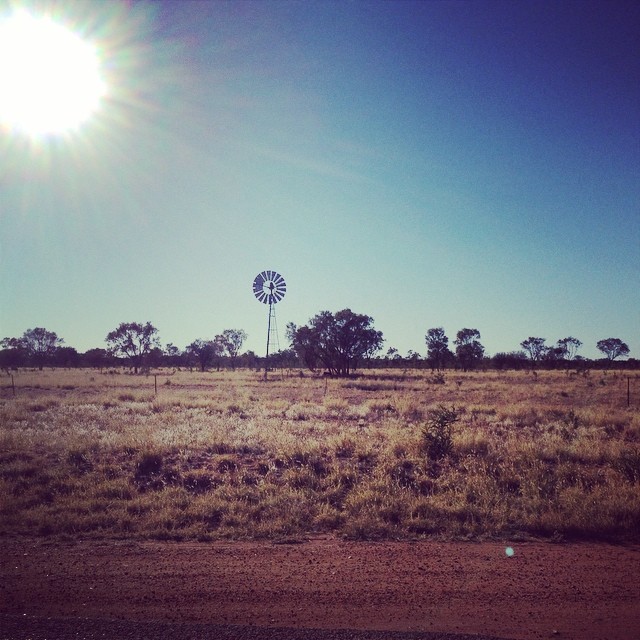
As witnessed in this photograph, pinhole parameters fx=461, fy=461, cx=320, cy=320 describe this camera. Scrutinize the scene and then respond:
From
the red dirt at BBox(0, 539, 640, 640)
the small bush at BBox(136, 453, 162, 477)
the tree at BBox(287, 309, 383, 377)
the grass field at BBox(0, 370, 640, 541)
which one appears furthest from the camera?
the tree at BBox(287, 309, 383, 377)

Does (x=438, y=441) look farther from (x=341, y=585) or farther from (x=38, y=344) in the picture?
(x=38, y=344)

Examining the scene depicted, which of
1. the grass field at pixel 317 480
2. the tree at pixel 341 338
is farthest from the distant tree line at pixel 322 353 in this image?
the grass field at pixel 317 480

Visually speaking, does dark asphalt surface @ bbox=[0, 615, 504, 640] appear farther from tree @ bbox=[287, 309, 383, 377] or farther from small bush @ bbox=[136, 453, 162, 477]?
tree @ bbox=[287, 309, 383, 377]

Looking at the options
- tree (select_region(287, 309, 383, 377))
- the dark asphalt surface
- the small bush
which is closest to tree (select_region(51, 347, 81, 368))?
tree (select_region(287, 309, 383, 377))

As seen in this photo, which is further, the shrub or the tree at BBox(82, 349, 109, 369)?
the tree at BBox(82, 349, 109, 369)

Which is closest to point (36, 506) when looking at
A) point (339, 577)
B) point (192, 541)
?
point (192, 541)

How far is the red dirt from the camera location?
15.9 feet

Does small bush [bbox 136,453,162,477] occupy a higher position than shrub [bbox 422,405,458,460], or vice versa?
shrub [bbox 422,405,458,460]

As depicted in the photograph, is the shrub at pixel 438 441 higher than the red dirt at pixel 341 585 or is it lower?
higher

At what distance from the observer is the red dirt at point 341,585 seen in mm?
4840

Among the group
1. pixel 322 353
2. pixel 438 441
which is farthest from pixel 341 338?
pixel 438 441

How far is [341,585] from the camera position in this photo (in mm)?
5602

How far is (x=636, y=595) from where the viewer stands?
5.32 m

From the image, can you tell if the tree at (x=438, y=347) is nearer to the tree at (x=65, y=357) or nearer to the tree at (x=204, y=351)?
the tree at (x=204, y=351)
